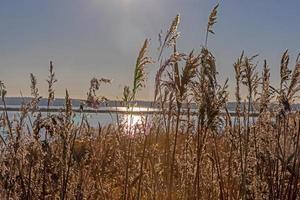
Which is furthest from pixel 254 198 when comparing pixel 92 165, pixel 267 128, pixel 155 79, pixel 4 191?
pixel 4 191

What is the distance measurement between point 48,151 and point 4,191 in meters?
0.32

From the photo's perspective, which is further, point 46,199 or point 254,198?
point 46,199

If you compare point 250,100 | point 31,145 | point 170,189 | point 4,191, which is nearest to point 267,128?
point 250,100

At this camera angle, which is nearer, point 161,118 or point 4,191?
point 4,191

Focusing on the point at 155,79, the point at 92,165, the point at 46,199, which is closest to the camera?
the point at 155,79

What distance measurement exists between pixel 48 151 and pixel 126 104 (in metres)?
0.50

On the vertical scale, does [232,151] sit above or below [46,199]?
→ above

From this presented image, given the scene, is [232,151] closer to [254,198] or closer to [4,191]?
[254,198]

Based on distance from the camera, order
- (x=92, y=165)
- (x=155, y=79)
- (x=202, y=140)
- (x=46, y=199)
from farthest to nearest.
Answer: (x=92, y=165) → (x=46, y=199) → (x=155, y=79) → (x=202, y=140)

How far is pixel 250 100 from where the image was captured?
2.56 meters

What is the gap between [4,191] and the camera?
2732 millimetres

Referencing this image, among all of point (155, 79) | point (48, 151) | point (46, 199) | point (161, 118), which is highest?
point (155, 79)

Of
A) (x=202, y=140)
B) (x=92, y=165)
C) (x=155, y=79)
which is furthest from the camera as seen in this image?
(x=92, y=165)

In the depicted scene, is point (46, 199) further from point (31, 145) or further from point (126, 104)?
point (126, 104)
